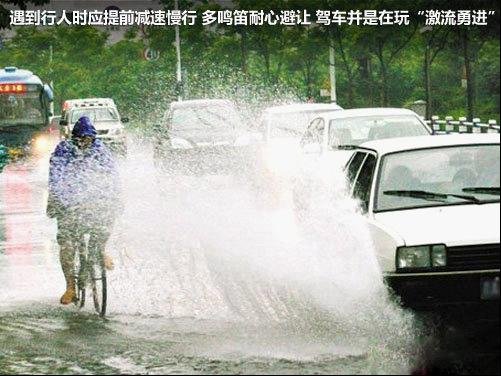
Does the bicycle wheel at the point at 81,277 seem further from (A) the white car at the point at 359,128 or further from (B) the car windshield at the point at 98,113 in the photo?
(B) the car windshield at the point at 98,113

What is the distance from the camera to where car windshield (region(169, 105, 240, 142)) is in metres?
27.9

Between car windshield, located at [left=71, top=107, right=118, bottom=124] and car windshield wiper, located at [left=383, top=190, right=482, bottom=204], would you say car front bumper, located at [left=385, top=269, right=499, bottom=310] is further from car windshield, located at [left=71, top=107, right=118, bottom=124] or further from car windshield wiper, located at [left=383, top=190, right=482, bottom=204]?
car windshield, located at [left=71, top=107, right=118, bottom=124]

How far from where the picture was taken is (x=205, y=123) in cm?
2877

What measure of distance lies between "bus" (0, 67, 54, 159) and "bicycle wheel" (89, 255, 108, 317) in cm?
3213

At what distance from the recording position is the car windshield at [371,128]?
17.0 meters

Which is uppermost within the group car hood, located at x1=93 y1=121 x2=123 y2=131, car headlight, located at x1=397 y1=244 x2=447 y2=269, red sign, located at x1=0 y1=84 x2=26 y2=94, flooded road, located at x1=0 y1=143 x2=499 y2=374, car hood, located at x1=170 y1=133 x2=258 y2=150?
red sign, located at x1=0 y1=84 x2=26 y2=94

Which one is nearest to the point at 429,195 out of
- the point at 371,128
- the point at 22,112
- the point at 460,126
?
the point at 371,128

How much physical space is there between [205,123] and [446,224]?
2025 centimetres

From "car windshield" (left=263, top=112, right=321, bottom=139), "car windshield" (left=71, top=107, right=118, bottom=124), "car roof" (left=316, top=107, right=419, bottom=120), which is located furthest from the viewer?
"car windshield" (left=71, top=107, right=118, bottom=124)

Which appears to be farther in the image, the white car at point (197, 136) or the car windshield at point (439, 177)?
the white car at point (197, 136)

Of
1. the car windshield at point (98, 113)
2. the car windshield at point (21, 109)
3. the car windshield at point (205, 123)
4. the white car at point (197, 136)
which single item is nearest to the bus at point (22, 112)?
the car windshield at point (21, 109)

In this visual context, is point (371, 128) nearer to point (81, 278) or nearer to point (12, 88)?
point (81, 278)

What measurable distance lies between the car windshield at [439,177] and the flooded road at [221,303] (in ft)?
1.34

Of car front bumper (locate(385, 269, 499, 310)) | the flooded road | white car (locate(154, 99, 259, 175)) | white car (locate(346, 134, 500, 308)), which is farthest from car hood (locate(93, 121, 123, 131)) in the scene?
car front bumper (locate(385, 269, 499, 310))
